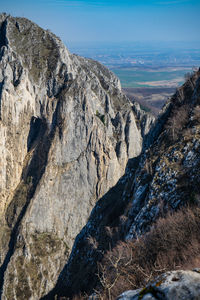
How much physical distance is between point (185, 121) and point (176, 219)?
12661 mm

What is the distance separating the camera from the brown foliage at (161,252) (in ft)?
35.0

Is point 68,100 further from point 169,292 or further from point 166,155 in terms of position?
point 169,292

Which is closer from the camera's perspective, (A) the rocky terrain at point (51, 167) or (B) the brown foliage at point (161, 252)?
(B) the brown foliage at point (161, 252)

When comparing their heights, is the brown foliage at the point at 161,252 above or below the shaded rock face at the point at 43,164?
below

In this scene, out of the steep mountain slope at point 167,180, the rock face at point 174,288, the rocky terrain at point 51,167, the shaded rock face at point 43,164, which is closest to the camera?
the rock face at point 174,288

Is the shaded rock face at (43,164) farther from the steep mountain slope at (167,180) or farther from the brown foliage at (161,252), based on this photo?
the brown foliage at (161,252)

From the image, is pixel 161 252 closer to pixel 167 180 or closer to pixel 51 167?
pixel 167 180

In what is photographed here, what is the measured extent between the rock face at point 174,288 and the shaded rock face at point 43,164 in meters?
Answer: 41.7

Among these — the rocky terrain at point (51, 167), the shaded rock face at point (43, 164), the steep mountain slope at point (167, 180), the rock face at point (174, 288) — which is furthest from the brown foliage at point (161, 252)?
the shaded rock face at point (43, 164)

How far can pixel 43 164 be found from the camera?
4859cm

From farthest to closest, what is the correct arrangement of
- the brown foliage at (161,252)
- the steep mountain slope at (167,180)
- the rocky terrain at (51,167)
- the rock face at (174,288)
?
the rocky terrain at (51,167), the steep mountain slope at (167,180), the brown foliage at (161,252), the rock face at (174,288)

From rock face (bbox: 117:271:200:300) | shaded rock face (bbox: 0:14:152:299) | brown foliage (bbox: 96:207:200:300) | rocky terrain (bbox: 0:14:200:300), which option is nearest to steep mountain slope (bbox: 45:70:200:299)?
brown foliage (bbox: 96:207:200:300)

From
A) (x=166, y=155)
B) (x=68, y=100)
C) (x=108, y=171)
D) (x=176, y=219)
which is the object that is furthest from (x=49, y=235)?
(x=176, y=219)

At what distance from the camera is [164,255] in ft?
38.6
